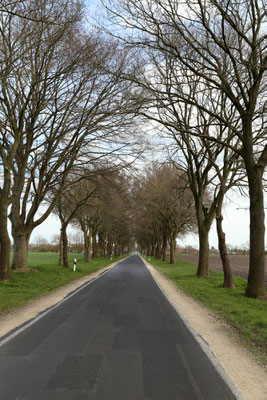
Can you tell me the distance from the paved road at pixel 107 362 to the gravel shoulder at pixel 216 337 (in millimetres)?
301

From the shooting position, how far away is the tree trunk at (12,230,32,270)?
57.3 ft

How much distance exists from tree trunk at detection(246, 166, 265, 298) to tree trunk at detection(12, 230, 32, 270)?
40.1 ft

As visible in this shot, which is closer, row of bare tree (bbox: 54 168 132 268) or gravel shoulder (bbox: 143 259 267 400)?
gravel shoulder (bbox: 143 259 267 400)

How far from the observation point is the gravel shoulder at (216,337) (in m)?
4.00

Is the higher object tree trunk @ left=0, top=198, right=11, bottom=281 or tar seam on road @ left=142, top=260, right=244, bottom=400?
tree trunk @ left=0, top=198, right=11, bottom=281

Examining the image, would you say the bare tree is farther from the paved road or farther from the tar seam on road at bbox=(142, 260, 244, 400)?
the tar seam on road at bbox=(142, 260, 244, 400)

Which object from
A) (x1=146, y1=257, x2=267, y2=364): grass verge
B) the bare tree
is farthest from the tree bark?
(x1=146, y1=257, x2=267, y2=364): grass verge

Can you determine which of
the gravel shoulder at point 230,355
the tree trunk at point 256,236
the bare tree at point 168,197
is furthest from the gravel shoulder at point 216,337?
the bare tree at point 168,197

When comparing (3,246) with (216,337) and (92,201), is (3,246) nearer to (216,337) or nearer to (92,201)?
(216,337)

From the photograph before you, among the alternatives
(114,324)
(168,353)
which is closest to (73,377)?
(168,353)

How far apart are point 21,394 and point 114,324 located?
3549 mm

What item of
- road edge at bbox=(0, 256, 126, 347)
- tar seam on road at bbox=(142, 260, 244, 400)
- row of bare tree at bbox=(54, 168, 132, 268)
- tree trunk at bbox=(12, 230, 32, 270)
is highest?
row of bare tree at bbox=(54, 168, 132, 268)

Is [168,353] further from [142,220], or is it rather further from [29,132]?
[142,220]

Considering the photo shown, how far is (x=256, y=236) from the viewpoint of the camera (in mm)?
10953
